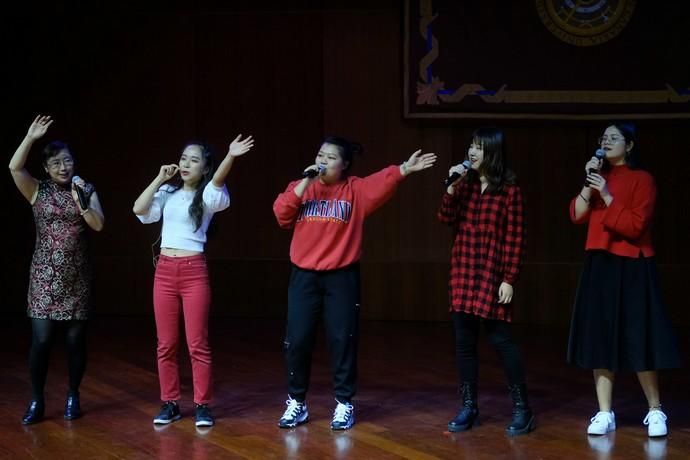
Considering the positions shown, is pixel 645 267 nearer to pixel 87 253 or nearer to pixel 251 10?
pixel 87 253

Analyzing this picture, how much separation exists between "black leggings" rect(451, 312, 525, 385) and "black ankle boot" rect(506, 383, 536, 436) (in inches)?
1.4

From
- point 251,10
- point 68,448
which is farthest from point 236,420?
point 251,10

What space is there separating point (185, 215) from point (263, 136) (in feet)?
9.87

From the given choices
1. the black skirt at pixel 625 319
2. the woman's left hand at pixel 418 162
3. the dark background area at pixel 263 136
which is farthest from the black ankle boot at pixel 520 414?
the dark background area at pixel 263 136

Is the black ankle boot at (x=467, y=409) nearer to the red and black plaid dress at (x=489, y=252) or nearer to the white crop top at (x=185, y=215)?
the red and black plaid dress at (x=489, y=252)

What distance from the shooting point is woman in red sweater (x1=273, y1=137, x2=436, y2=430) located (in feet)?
13.0

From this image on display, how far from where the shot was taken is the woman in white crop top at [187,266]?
13.2 ft

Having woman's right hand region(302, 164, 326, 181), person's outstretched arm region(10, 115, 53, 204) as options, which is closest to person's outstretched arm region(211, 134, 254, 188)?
woman's right hand region(302, 164, 326, 181)

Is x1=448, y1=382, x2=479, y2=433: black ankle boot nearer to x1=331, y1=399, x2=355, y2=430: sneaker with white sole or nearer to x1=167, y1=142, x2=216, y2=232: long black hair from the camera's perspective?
x1=331, y1=399, x2=355, y2=430: sneaker with white sole

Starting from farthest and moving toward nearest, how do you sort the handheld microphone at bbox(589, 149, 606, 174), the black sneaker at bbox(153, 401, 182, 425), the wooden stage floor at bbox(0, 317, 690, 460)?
1. the black sneaker at bbox(153, 401, 182, 425)
2. the handheld microphone at bbox(589, 149, 606, 174)
3. the wooden stage floor at bbox(0, 317, 690, 460)

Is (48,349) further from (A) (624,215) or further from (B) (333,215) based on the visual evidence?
(A) (624,215)

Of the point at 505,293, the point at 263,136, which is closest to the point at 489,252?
the point at 505,293

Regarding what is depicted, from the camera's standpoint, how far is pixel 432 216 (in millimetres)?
6891

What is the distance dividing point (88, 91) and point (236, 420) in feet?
12.0
